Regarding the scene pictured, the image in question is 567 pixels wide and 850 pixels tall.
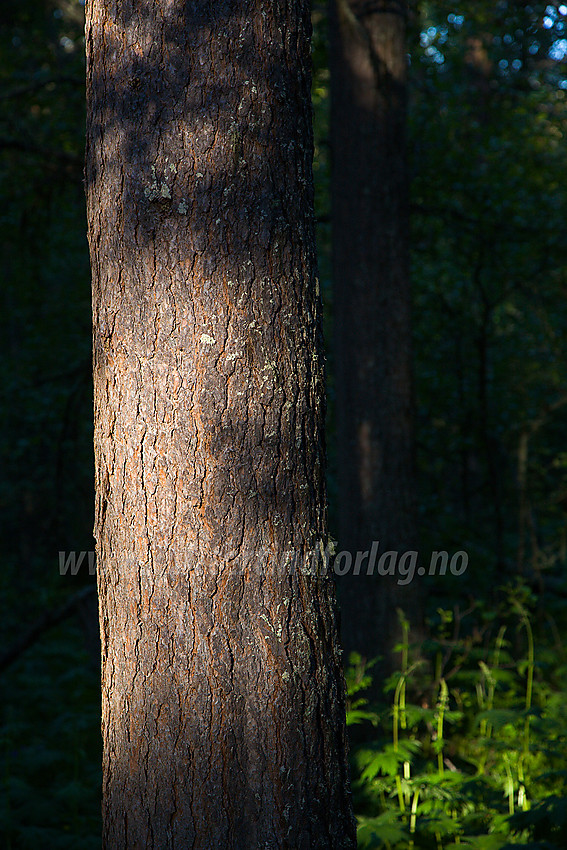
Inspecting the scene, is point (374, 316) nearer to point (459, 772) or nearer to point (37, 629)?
point (459, 772)

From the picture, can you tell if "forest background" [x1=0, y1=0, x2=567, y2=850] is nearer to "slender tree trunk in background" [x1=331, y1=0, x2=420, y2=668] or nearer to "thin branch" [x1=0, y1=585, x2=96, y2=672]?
"thin branch" [x1=0, y1=585, x2=96, y2=672]

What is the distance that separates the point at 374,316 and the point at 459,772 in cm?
278

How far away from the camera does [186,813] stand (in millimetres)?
1656

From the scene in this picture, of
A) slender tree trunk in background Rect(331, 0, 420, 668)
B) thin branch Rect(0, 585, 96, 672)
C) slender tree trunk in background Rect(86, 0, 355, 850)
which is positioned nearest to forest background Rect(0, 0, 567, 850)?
thin branch Rect(0, 585, 96, 672)

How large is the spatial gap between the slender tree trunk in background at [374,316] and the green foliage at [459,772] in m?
0.71

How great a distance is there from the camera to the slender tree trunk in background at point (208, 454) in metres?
1.67

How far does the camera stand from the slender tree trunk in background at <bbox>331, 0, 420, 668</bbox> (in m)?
4.70

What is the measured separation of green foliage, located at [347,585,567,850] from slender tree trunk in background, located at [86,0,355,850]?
1.44 m

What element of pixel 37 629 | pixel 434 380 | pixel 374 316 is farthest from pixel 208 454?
pixel 434 380

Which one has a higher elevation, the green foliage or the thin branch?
the thin branch

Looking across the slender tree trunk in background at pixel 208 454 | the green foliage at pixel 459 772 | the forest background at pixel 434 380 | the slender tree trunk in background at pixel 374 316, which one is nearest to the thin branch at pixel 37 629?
the forest background at pixel 434 380

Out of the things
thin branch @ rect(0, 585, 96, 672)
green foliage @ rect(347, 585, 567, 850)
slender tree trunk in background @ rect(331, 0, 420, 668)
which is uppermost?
slender tree trunk in background @ rect(331, 0, 420, 668)

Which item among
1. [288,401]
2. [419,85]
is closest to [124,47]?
[288,401]

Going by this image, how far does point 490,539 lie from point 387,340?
13.7 feet
